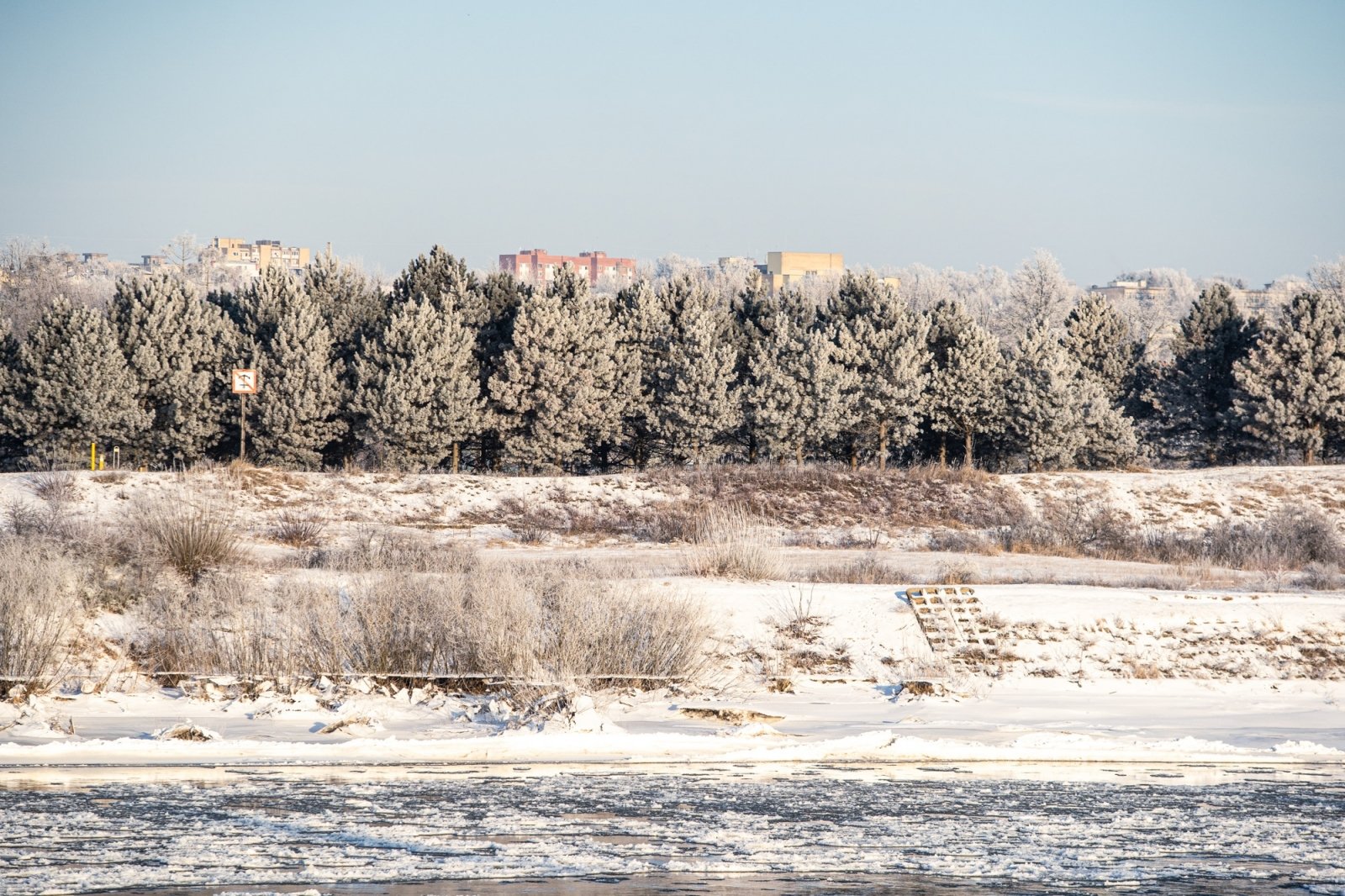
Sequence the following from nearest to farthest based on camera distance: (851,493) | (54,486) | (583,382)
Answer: (54,486), (851,493), (583,382)

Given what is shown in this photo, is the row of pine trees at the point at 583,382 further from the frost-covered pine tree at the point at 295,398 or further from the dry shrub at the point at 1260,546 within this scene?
the dry shrub at the point at 1260,546

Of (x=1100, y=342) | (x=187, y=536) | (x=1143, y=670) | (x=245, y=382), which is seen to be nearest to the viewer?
(x=1143, y=670)

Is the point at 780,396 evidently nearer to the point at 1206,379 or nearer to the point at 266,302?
the point at 266,302

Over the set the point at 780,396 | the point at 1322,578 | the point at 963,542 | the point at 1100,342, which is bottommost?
the point at 963,542

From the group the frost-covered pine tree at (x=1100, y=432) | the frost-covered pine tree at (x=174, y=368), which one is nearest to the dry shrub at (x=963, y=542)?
the frost-covered pine tree at (x=1100, y=432)

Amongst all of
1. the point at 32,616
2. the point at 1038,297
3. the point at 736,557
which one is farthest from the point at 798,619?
the point at 1038,297

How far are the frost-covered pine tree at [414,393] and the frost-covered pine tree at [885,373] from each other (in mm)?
12275

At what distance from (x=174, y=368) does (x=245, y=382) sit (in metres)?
4.50

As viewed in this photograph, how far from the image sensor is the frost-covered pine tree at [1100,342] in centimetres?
4991

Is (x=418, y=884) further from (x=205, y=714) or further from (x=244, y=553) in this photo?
(x=244, y=553)

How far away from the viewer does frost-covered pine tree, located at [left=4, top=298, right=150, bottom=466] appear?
130 feet

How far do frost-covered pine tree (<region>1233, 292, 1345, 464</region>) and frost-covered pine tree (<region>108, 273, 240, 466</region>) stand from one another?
34.1 m

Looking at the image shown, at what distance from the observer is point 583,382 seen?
42.2 m

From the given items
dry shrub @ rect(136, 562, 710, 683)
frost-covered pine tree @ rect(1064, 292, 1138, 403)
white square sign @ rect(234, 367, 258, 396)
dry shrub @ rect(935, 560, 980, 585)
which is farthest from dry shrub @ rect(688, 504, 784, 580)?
frost-covered pine tree @ rect(1064, 292, 1138, 403)
